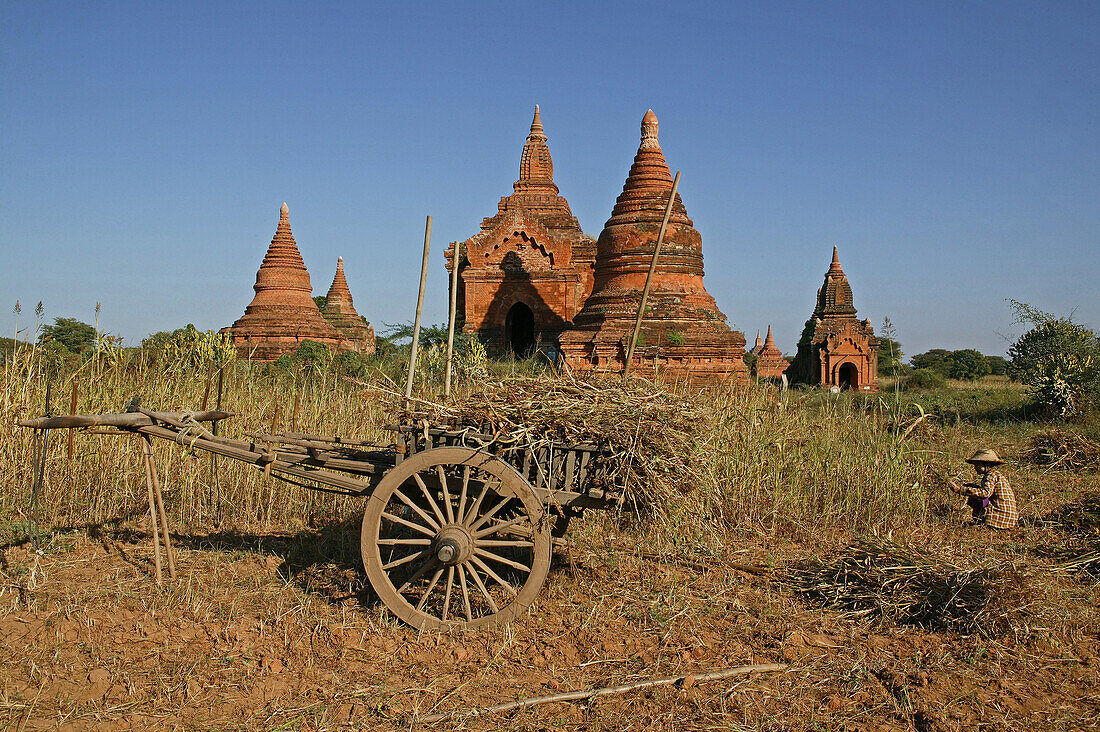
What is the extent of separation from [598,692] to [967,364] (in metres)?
32.7

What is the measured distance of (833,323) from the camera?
24891 millimetres

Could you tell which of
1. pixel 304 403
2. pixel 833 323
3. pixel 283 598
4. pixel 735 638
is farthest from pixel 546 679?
pixel 833 323

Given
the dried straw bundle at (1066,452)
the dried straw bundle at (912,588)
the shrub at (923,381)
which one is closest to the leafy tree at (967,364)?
the shrub at (923,381)

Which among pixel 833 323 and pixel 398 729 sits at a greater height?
pixel 833 323

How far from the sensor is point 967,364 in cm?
3131

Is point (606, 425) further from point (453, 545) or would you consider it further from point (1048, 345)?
point (1048, 345)

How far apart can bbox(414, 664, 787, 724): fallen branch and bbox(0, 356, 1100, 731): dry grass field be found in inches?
1.3

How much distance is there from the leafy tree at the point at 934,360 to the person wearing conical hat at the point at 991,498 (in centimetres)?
2599

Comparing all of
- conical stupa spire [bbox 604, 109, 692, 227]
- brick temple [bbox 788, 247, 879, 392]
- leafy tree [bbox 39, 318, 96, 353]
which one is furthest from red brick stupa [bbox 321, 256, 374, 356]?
brick temple [bbox 788, 247, 879, 392]

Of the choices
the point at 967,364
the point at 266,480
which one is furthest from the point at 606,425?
the point at 967,364

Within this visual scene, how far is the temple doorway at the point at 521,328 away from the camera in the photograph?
66.9 ft

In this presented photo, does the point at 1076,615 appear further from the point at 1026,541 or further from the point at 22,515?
the point at 22,515

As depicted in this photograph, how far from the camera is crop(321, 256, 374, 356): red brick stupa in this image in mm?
23906

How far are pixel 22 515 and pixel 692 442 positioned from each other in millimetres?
4694
